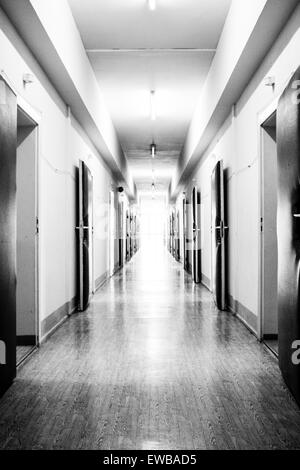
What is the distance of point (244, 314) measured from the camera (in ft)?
18.1

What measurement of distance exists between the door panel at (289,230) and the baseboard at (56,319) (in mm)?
2578

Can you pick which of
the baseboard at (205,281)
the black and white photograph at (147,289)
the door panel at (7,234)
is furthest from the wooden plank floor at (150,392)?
the baseboard at (205,281)

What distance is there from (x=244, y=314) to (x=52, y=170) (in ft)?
9.67

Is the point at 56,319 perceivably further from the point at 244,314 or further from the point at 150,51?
the point at 150,51

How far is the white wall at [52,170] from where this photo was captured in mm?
3877

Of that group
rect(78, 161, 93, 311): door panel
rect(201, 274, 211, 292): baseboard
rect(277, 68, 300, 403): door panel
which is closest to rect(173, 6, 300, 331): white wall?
rect(277, 68, 300, 403): door panel

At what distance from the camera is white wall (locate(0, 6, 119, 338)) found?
12.7ft

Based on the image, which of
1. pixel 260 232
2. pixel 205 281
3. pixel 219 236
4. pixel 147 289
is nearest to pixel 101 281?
pixel 147 289

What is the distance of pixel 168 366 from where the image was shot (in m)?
3.78

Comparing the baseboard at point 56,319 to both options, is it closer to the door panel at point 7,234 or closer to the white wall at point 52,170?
the white wall at point 52,170

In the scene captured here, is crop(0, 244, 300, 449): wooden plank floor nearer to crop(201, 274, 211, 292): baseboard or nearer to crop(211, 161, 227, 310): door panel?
crop(211, 161, 227, 310): door panel

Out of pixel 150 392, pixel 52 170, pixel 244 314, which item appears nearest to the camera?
pixel 150 392

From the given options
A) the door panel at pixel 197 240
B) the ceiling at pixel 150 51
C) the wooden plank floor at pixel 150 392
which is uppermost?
the ceiling at pixel 150 51
